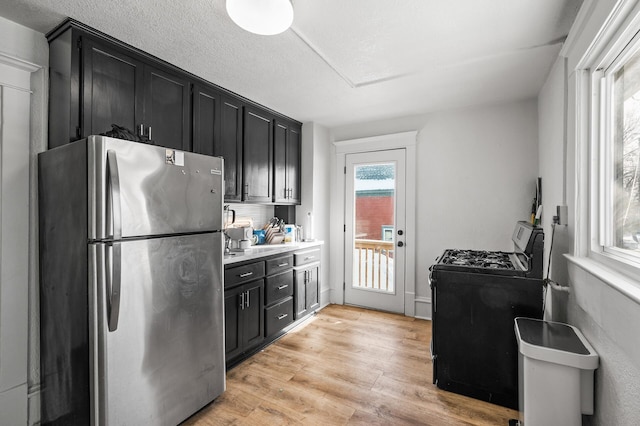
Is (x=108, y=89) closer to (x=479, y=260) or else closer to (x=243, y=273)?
(x=243, y=273)

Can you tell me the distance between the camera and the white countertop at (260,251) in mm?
2602

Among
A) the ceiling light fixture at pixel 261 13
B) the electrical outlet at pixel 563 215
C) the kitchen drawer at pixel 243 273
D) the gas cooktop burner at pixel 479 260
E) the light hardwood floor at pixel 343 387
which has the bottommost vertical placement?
the light hardwood floor at pixel 343 387

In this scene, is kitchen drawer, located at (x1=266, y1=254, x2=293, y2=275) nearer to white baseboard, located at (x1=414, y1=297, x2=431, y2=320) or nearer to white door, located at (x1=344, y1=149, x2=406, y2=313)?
white door, located at (x1=344, y1=149, x2=406, y2=313)

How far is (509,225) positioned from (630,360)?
7.72ft

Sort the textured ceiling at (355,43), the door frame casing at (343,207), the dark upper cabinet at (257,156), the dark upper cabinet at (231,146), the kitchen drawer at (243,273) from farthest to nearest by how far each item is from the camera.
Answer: the door frame casing at (343,207) → the dark upper cabinet at (257,156) → the dark upper cabinet at (231,146) → the kitchen drawer at (243,273) → the textured ceiling at (355,43)

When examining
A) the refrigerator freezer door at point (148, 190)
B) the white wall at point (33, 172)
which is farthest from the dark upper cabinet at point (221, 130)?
the white wall at point (33, 172)

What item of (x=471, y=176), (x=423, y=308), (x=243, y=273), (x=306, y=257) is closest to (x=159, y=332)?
(x=243, y=273)

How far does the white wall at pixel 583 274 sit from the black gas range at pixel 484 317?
0.22m

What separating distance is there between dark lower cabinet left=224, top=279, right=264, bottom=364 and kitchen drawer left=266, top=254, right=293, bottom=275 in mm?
163

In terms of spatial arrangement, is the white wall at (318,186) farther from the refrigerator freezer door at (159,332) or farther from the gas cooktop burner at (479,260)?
the refrigerator freezer door at (159,332)

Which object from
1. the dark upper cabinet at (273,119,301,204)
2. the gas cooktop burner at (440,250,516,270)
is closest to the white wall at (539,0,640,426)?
the gas cooktop burner at (440,250,516,270)

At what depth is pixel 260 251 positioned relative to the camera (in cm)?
299

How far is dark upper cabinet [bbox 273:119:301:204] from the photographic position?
12.0ft

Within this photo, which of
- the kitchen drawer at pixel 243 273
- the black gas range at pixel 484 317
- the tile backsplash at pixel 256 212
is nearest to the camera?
the black gas range at pixel 484 317
